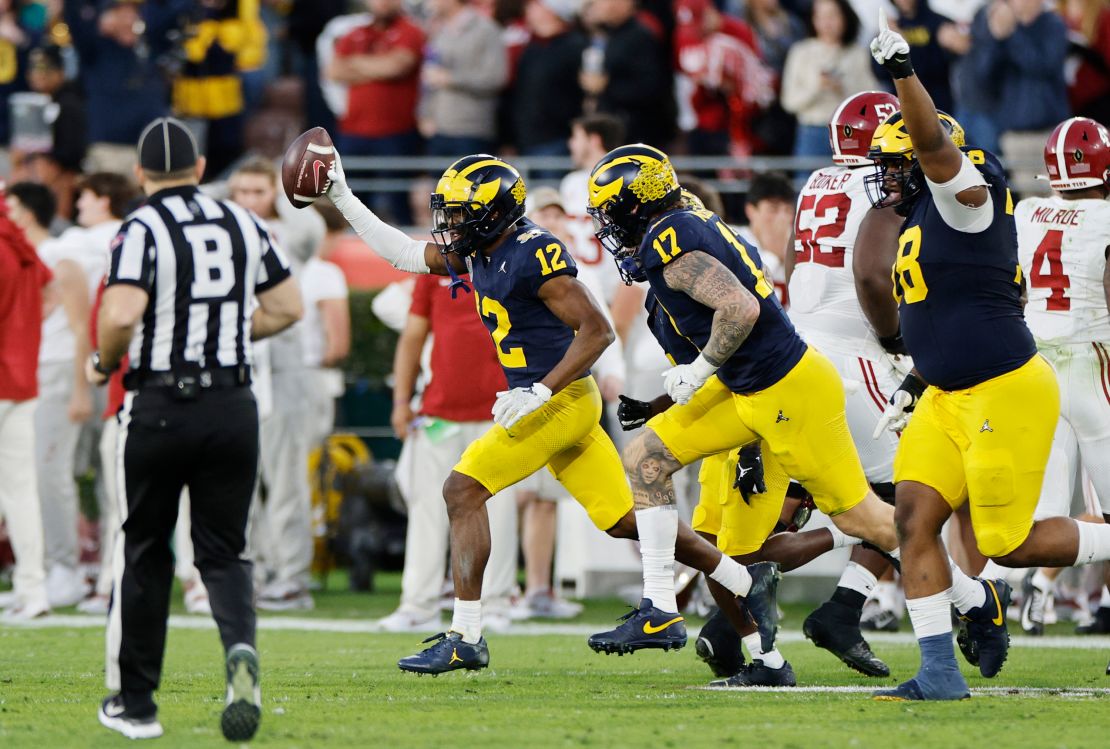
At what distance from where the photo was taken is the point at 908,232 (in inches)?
254

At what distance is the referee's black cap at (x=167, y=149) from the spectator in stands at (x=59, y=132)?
8.30 meters

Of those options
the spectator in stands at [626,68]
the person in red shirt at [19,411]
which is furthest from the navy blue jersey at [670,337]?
the spectator in stands at [626,68]

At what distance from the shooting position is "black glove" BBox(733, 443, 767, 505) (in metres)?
7.05

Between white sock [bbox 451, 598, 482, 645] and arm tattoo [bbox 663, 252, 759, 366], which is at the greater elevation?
arm tattoo [bbox 663, 252, 759, 366]

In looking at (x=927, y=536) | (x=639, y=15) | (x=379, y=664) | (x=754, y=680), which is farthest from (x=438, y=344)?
(x=639, y=15)

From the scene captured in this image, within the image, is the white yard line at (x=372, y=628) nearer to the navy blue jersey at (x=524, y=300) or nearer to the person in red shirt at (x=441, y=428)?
the person in red shirt at (x=441, y=428)

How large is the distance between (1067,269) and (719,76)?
19.4ft

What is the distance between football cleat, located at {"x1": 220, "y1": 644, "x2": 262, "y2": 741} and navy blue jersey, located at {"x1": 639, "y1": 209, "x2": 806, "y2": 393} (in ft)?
7.26

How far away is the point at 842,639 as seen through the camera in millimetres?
7254

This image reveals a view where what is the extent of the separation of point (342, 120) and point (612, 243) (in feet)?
27.3

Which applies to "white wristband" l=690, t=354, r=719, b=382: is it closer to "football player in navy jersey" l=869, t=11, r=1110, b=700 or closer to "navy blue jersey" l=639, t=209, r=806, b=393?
"navy blue jersey" l=639, t=209, r=806, b=393

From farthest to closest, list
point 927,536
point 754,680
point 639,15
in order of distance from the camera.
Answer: point 639,15 → point 754,680 → point 927,536

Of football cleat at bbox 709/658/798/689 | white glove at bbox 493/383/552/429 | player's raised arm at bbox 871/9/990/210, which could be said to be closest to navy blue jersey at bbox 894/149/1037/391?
player's raised arm at bbox 871/9/990/210

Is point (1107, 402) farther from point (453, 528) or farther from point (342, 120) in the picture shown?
point (342, 120)
